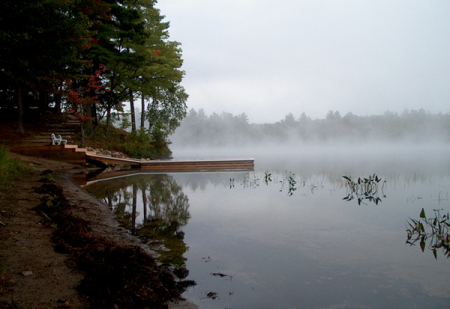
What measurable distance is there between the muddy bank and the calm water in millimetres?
504

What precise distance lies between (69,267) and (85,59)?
16.5 meters

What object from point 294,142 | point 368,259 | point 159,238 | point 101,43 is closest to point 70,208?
point 159,238

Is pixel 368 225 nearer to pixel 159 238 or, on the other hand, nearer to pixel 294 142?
pixel 159 238

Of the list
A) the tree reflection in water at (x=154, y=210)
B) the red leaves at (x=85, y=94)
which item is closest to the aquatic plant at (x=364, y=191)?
the tree reflection in water at (x=154, y=210)

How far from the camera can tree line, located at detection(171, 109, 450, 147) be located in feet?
265

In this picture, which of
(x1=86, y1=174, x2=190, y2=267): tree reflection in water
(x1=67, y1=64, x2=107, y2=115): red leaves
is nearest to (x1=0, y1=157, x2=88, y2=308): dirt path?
(x1=86, y1=174, x2=190, y2=267): tree reflection in water

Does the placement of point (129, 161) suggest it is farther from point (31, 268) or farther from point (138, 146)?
point (31, 268)

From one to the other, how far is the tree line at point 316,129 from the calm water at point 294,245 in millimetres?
76833

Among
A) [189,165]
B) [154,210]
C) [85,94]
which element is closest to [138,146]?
[85,94]

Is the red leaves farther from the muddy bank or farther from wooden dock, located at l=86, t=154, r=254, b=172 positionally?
the muddy bank

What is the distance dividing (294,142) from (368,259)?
83.9 metres

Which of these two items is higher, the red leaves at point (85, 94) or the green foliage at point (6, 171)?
the red leaves at point (85, 94)

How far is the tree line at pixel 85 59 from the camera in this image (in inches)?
251

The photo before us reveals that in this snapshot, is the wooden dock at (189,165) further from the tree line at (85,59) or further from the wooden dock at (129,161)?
the tree line at (85,59)
